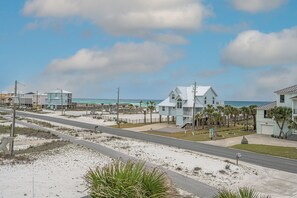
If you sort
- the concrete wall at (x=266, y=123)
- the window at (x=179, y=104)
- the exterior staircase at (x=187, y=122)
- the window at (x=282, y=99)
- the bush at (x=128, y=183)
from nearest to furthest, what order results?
the bush at (x=128, y=183) < the concrete wall at (x=266, y=123) < the window at (x=282, y=99) < the exterior staircase at (x=187, y=122) < the window at (x=179, y=104)

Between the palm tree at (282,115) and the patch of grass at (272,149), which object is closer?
the patch of grass at (272,149)

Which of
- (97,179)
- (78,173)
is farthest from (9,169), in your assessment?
(97,179)

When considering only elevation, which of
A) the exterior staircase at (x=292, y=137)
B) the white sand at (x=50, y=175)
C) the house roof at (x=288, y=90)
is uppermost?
the house roof at (x=288, y=90)

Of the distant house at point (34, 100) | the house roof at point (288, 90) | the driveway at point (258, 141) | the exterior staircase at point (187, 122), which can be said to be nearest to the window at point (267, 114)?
the driveway at point (258, 141)

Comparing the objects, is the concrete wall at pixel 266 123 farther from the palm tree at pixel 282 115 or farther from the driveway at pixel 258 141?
the driveway at pixel 258 141

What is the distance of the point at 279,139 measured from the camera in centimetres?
5150

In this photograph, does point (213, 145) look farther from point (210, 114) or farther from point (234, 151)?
point (210, 114)

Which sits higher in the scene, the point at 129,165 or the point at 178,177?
the point at 129,165

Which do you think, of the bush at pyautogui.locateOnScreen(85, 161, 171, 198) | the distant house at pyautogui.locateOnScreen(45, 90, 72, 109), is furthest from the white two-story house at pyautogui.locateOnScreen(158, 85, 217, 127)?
the distant house at pyautogui.locateOnScreen(45, 90, 72, 109)

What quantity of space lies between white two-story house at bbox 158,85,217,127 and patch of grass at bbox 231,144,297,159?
28.4m

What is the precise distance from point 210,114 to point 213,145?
20.1 m

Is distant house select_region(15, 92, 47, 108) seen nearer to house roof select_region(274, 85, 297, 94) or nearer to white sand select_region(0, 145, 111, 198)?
house roof select_region(274, 85, 297, 94)

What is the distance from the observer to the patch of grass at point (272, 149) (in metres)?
37.5

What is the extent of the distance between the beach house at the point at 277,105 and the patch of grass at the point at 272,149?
10700 mm
